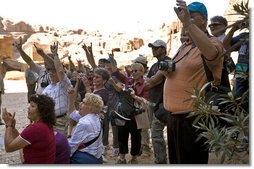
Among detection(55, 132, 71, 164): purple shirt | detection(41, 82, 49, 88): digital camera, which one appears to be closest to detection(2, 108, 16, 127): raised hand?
detection(55, 132, 71, 164): purple shirt

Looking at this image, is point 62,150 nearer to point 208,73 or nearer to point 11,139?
point 11,139

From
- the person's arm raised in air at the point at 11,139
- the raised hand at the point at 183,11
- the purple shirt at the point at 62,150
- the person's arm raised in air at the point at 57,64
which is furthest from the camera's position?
the person's arm raised in air at the point at 57,64

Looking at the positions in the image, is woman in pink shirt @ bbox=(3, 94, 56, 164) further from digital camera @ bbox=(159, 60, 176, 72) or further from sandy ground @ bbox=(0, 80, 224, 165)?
sandy ground @ bbox=(0, 80, 224, 165)

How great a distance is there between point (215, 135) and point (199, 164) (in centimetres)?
75

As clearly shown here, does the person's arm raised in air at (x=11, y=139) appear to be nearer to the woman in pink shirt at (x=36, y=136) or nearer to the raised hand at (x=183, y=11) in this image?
the woman in pink shirt at (x=36, y=136)

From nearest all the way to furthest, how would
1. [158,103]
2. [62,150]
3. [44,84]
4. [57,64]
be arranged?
[62,150]
[57,64]
[158,103]
[44,84]

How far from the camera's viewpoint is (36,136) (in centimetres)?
291

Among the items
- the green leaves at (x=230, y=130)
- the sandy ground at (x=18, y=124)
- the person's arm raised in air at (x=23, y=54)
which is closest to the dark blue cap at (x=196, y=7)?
the green leaves at (x=230, y=130)

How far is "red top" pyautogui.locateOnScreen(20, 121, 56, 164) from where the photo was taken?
2.91m

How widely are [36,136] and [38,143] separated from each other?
0.19 feet

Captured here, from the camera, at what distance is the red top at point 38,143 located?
2906mm

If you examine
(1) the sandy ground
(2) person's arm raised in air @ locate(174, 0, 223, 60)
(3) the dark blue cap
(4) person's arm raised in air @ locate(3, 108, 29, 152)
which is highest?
(3) the dark blue cap

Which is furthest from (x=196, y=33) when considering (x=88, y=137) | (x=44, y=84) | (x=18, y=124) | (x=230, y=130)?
(x=18, y=124)

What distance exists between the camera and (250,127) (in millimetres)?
2076
